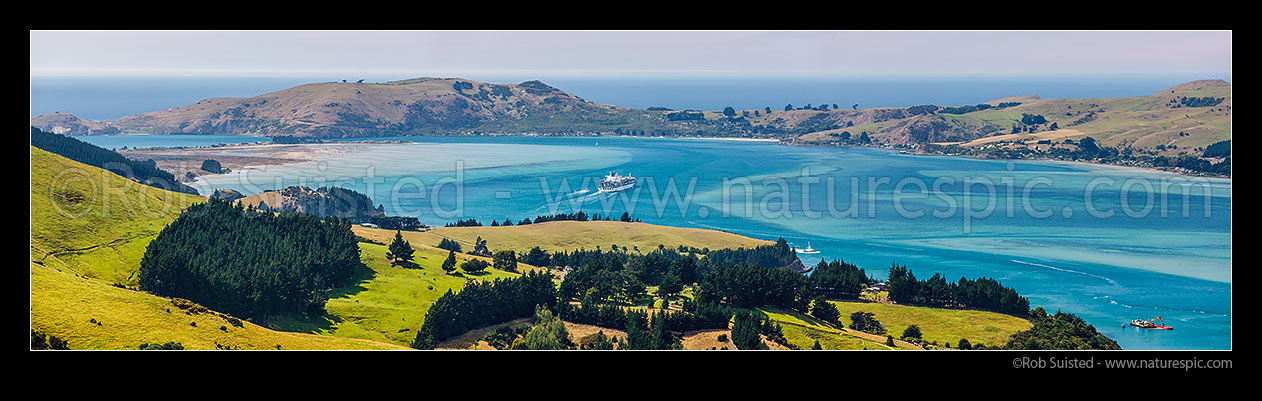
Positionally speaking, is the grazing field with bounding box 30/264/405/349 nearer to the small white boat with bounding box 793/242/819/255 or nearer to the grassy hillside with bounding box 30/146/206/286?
the grassy hillside with bounding box 30/146/206/286

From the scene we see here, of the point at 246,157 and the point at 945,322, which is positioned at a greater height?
the point at 246,157

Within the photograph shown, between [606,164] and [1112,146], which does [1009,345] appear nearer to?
[606,164]

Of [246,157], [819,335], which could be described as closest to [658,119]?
[246,157]

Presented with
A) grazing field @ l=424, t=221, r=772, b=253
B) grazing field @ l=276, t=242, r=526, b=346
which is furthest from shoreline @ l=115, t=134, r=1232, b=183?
grazing field @ l=276, t=242, r=526, b=346

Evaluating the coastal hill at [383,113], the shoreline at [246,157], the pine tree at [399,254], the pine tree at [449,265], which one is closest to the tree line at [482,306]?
the pine tree at [449,265]

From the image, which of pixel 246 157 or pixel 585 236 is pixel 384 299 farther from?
pixel 246 157
